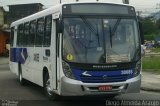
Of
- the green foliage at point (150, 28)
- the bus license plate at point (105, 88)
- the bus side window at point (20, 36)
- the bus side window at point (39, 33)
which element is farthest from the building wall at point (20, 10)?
the bus license plate at point (105, 88)

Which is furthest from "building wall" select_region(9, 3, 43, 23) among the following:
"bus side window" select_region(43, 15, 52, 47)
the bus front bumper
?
the bus front bumper

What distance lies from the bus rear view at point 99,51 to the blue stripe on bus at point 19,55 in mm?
6109

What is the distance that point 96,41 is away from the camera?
1242 centimetres

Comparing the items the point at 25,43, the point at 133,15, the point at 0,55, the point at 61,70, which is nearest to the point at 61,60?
the point at 61,70

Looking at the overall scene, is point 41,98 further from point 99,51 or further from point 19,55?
point 19,55

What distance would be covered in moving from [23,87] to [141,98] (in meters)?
5.91

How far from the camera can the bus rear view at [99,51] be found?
12.2 metres

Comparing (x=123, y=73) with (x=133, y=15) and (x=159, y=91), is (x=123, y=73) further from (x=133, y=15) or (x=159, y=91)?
(x=159, y=91)

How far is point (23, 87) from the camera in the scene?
62.3 feet

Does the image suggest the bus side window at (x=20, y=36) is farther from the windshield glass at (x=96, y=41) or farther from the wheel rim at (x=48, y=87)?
the windshield glass at (x=96, y=41)

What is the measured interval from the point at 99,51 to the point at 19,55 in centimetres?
834

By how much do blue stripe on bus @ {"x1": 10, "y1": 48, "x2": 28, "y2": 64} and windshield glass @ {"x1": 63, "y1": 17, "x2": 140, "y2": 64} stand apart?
613 centimetres

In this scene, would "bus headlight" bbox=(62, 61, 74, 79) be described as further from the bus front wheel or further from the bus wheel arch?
the bus wheel arch

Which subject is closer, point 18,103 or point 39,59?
point 18,103
